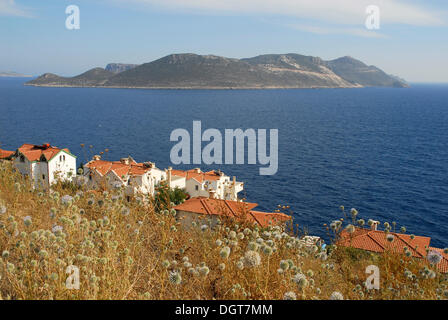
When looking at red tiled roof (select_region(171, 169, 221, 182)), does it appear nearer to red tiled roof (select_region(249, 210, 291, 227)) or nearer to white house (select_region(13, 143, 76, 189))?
white house (select_region(13, 143, 76, 189))

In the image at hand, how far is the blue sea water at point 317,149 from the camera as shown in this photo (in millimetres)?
44594

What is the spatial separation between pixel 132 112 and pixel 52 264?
144 m

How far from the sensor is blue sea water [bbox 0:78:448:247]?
4459 centimetres

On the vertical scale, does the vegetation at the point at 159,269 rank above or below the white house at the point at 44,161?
above

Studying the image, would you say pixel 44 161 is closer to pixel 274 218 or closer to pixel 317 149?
pixel 274 218

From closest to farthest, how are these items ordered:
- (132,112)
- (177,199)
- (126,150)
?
(177,199) → (126,150) → (132,112)

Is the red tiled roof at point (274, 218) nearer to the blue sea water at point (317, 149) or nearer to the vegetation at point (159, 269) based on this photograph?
the vegetation at point (159, 269)

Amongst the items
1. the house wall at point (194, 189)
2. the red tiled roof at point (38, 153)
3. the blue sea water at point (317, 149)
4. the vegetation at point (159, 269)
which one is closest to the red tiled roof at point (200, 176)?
the house wall at point (194, 189)

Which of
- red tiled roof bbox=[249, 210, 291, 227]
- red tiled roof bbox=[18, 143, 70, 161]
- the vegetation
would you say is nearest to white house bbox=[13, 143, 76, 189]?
red tiled roof bbox=[18, 143, 70, 161]

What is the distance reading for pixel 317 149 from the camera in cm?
7950

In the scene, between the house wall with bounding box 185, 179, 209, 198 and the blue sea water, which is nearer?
the house wall with bounding box 185, 179, 209, 198
